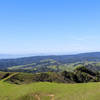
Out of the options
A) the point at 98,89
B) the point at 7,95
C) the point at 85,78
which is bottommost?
the point at 85,78

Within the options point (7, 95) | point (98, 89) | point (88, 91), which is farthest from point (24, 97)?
point (98, 89)

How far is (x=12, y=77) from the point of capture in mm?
100000

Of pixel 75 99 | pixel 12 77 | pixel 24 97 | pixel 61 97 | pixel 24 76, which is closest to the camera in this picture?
pixel 75 99

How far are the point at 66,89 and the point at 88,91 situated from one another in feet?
17.2

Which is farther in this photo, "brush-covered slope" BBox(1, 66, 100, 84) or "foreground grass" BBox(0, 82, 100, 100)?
"brush-covered slope" BBox(1, 66, 100, 84)

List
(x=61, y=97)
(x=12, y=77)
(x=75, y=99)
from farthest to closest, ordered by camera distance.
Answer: (x=12, y=77) < (x=61, y=97) < (x=75, y=99)

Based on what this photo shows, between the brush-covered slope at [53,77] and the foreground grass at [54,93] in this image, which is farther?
the brush-covered slope at [53,77]

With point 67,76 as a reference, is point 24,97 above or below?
above

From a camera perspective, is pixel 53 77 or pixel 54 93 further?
pixel 53 77

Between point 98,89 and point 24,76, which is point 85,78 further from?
point 98,89

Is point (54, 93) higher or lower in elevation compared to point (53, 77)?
higher

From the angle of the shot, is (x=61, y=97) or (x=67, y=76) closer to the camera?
(x=61, y=97)

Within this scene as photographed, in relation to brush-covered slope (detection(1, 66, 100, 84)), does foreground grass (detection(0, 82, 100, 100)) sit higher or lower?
higher

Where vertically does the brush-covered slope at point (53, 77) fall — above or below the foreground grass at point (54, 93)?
below
